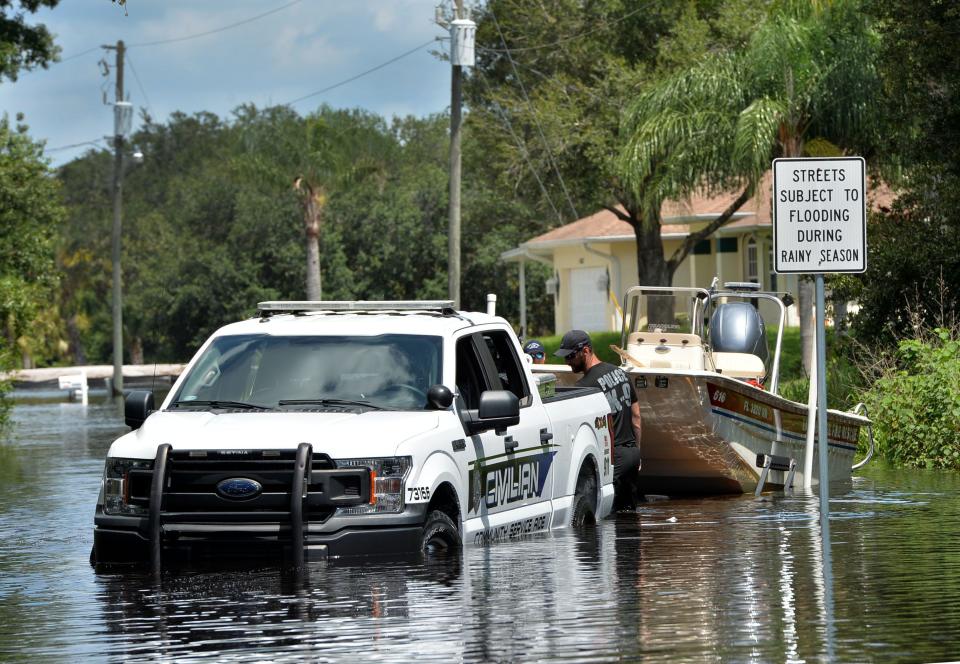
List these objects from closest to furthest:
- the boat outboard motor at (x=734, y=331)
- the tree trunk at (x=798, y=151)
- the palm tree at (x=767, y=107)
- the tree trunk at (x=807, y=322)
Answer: the boat outboard motor at (x=734, y=331) → the palm tree at (x=767, y=107) → the tree trunk at (x=798, y=151) → the tree trunk at (x=807, y=322)

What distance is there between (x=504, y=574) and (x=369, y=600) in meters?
1.23

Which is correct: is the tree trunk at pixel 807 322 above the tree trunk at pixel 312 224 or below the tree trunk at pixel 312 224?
below

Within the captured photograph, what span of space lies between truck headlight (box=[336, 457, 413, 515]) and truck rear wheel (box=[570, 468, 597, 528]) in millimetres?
3000

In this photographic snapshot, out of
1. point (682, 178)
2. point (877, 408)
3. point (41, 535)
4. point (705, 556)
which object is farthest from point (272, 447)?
point (682, 178)

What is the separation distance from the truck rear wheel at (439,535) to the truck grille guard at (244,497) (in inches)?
20.3

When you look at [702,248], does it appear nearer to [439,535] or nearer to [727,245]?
[727,245]

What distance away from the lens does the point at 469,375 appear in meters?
11.8

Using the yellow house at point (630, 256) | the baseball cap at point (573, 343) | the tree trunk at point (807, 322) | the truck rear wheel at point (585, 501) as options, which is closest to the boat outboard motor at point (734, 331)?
the baseball cap at point (573, 343)

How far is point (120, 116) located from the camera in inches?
2346

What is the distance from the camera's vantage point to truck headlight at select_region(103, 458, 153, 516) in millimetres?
10484

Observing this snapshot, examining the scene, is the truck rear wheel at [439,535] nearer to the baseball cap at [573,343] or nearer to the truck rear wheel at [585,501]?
the truck rear wheel at [585,501]

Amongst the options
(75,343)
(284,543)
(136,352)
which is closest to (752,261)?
(284,543)

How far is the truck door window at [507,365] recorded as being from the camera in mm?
12344

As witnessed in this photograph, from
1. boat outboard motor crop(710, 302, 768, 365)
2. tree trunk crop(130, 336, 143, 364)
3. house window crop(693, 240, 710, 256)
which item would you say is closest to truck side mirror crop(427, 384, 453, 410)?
boat outboard motor crop(710, 302, 768, 365)
